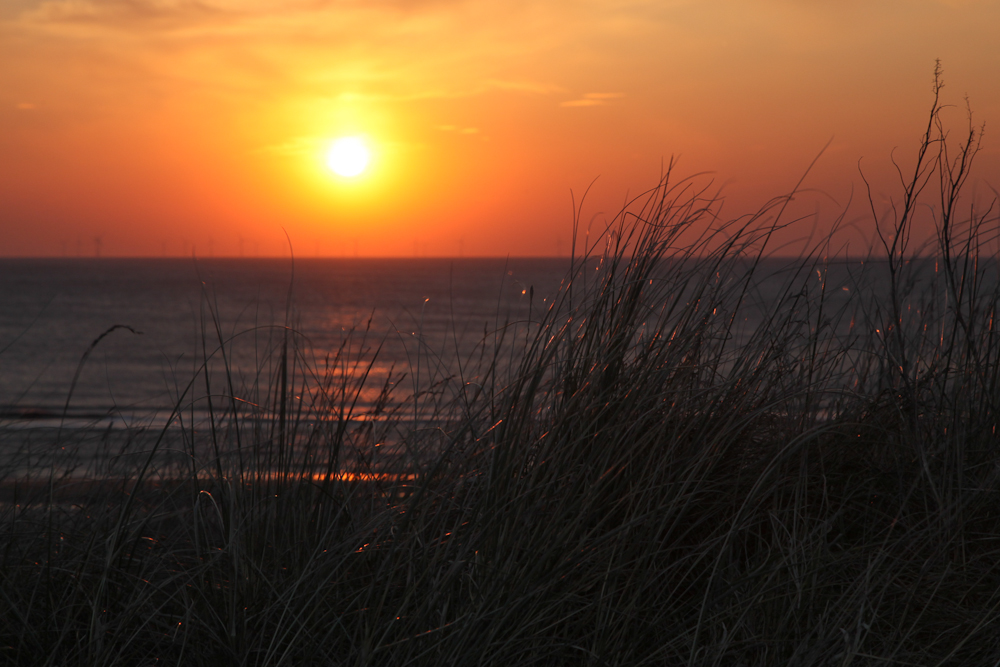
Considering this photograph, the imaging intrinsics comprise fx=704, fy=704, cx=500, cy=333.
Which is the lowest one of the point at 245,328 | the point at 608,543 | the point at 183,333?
the point at 183,333

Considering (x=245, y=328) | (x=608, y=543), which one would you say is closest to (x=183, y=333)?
(x=245, y=328)

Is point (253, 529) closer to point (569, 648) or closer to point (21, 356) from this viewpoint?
point (569, 648)

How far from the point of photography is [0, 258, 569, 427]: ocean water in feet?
8.91

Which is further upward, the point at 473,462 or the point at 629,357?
the point at 629,357

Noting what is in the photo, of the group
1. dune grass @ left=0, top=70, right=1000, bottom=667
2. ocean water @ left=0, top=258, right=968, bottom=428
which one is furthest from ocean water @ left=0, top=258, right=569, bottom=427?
dune grass @ left=0, top=70, right=1000, bottom=667

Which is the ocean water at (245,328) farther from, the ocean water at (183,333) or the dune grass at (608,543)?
the dune grass at (608,543)

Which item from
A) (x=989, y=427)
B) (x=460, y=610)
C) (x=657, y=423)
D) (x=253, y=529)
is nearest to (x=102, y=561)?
(x=253, y=529)

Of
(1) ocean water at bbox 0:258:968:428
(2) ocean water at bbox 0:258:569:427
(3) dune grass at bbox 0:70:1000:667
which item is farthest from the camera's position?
(2) ocean water at bbox 0:258:569:427

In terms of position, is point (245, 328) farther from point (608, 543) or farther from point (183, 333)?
point (608, 543)

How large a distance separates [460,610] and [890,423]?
1.38 metres

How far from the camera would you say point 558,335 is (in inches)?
72.4

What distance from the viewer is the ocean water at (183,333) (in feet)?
8.91

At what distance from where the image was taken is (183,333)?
41625 millimetres

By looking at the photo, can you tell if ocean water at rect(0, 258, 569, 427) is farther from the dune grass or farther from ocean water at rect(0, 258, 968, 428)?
the dune grass
